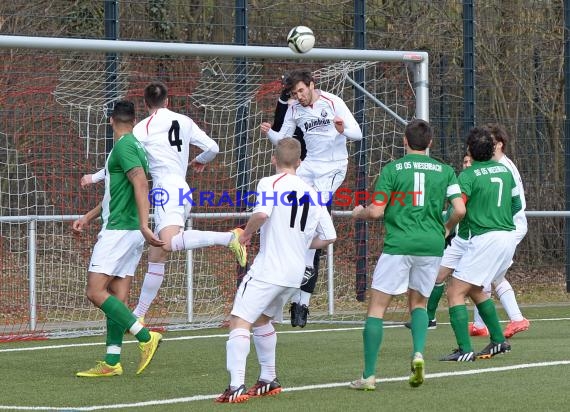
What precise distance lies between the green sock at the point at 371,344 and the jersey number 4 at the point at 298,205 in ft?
3.11

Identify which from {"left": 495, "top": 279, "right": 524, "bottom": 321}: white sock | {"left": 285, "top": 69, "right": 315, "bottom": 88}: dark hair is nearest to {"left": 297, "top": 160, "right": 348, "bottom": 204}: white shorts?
{"left": 285, "top": 69, "right": 315, "bottom": 88}: dark hair

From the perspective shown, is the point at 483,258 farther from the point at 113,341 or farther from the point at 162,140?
the point at 113,341

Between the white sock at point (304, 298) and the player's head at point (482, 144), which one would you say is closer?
the player's head at point (482, 144)

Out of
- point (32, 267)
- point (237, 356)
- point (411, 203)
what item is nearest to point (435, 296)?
point (411, 203)

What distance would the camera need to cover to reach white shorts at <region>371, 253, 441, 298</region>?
8.46m

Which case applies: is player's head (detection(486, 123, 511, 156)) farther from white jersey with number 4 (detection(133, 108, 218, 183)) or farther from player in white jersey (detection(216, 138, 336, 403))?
player in white jersey (detection(216, 138, 336, 403))

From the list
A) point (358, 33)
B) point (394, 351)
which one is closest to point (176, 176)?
point (394, 351)

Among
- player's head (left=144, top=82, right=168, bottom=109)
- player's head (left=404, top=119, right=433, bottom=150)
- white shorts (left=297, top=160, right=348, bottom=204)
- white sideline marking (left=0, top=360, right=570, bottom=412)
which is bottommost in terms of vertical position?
white sideline marking (left=0, top=360, right=570, bottom=412)

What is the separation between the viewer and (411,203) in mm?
8500

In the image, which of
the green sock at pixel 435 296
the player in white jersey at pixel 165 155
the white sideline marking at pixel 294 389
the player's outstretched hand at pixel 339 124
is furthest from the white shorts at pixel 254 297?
the green sock at pixel 435 296

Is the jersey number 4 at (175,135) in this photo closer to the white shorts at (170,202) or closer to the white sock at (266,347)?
the white shorts at (170,202)

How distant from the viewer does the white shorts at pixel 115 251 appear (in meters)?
9.34

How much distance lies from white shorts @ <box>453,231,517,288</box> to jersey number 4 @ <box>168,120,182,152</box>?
2.56 meters

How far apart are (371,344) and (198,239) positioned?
1.62 metres
